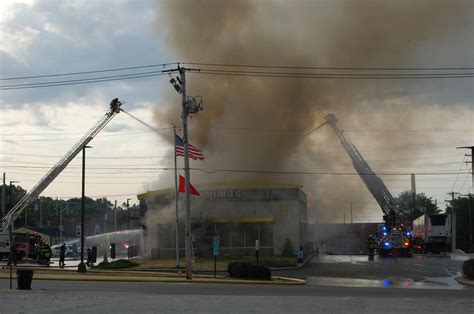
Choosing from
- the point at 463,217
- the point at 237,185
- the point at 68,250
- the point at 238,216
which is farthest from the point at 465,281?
the point at 463,217

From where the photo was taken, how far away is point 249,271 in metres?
26.6

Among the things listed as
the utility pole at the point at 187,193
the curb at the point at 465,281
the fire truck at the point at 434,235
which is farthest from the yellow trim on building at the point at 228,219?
the curb at the point at 465,281

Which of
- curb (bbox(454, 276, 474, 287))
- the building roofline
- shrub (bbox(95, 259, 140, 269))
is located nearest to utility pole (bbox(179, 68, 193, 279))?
shrub (bbox(95, 259, 140, 269))

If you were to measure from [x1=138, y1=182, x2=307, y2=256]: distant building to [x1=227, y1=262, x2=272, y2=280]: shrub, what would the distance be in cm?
1601

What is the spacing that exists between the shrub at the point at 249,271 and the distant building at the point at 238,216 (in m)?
16.0

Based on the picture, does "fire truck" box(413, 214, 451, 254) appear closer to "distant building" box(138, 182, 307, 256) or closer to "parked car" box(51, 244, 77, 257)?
"distant building" box(138, 182, 307, 256)

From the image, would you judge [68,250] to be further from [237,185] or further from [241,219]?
→ [237,185]

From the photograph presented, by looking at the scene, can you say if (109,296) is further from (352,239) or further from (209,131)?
(352,239)

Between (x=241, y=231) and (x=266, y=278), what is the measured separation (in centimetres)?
1817

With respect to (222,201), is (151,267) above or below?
below

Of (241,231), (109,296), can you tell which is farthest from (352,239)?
(109,296)

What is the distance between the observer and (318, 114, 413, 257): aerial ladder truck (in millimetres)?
43088

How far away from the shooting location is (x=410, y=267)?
1345 inches

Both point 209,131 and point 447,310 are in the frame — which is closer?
point 447,310
